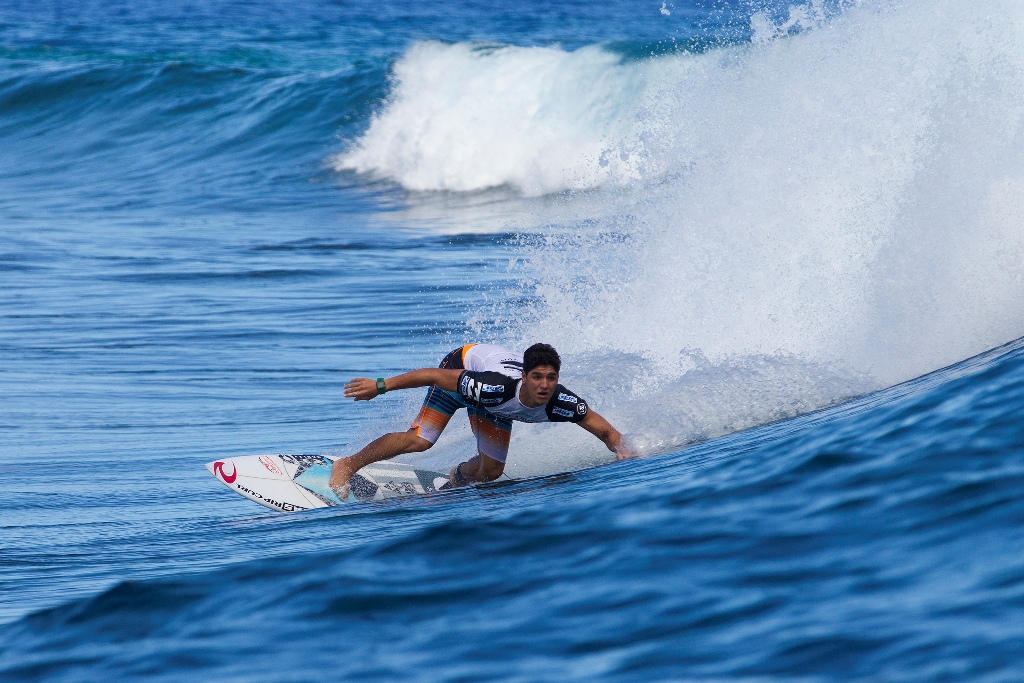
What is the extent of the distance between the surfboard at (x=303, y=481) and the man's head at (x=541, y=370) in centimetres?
119

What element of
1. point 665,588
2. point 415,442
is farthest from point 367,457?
point 665,588

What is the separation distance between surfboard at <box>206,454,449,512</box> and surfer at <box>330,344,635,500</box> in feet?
0.33

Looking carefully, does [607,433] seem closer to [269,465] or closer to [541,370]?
[541,370]

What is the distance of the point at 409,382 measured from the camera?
26.3 feet

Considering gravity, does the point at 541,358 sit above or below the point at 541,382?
above

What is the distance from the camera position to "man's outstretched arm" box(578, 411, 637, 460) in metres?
8.24

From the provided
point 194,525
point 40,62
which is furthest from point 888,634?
point 40,62

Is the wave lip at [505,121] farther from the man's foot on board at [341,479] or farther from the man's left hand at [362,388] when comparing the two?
the man's left hand at [362,388]

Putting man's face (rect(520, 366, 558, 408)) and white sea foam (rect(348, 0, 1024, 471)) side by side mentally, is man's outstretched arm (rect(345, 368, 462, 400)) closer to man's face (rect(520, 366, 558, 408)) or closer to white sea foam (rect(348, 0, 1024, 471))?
man's face (rect(520, 366, 558, 408))

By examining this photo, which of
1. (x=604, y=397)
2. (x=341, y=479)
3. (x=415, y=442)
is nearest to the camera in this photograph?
(x=341, y=479)

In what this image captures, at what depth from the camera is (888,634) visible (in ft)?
13.5

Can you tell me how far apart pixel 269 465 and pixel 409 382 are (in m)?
1.32

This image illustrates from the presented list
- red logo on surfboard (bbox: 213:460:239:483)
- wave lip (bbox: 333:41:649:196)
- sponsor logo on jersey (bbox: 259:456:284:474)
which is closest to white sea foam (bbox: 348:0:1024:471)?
sponsor logo on jersey (bbox: 259:456:284:474)

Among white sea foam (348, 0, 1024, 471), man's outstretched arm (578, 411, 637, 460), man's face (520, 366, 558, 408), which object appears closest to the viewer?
man's face (520, 366, 558, 408)
